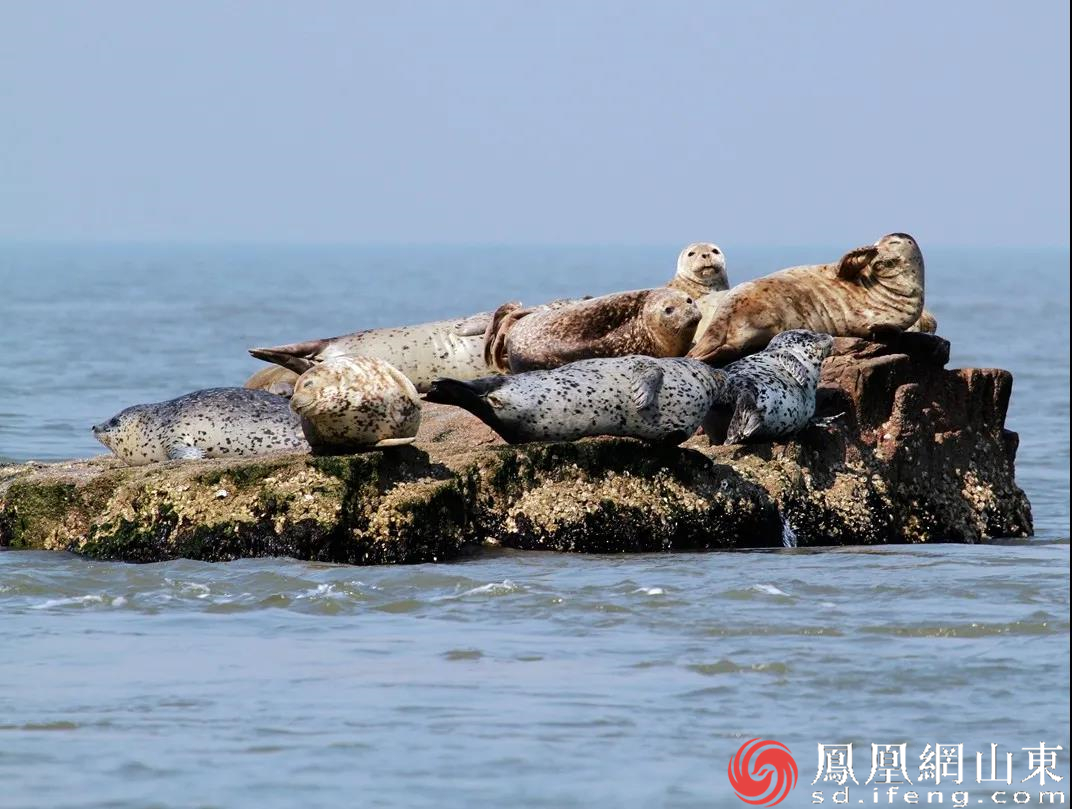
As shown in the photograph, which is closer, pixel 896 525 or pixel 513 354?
pixel 896 525

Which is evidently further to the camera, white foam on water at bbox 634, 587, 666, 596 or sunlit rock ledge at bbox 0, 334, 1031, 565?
sunlit rock ledge at bbox 0, 334, 1031, 565

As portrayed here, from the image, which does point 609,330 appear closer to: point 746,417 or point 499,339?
point 499,339

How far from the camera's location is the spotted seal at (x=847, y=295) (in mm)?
10477

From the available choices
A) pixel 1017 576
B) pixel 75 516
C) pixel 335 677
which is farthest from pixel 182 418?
pixel 1017 576

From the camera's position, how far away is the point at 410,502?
27.2 feet

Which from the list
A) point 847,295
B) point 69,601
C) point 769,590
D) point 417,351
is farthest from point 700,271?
point 69,601

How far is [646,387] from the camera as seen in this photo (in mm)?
8867

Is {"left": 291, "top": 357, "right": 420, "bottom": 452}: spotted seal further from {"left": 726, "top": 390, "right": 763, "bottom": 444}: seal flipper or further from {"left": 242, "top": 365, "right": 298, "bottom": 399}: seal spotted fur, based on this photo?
{"left": 242, "top": 365, "right": 298, "bottom": 399}: seal spotted fur

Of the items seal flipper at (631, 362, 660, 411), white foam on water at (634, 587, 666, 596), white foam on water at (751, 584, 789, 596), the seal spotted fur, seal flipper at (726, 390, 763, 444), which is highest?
seal flipper at (631, 362, 660, 411)

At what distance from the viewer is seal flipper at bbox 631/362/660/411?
8.85m

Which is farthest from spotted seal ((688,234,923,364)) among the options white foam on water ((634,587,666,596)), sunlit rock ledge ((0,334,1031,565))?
white foam on water ((634,587,666,596))

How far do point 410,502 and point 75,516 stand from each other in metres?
1.39

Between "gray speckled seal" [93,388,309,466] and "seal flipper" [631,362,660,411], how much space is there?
1412 mm

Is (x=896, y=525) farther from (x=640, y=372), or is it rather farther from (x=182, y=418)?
(x=182, y=418)
